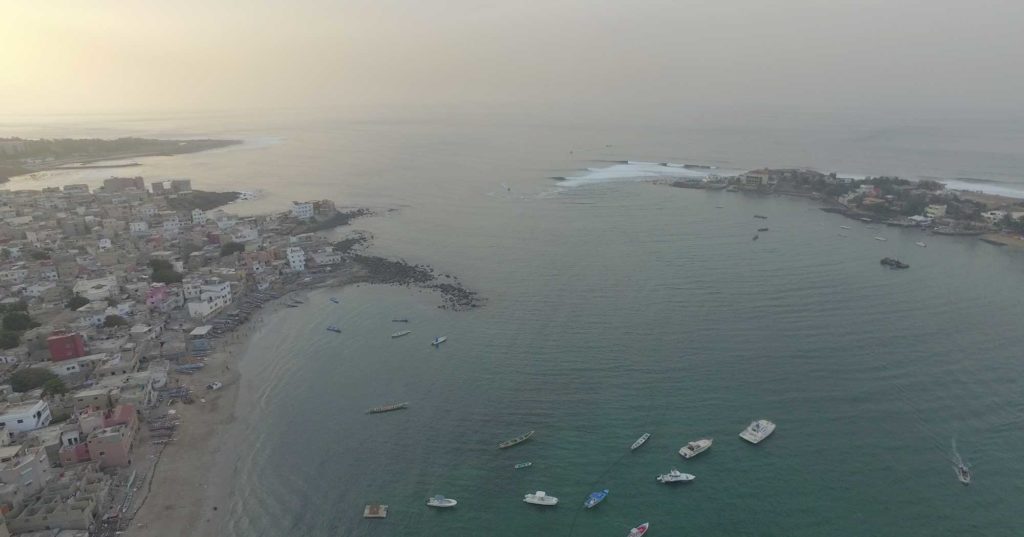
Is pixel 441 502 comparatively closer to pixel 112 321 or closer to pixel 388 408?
pixel 388 408

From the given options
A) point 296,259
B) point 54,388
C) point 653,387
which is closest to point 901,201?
point 653,387

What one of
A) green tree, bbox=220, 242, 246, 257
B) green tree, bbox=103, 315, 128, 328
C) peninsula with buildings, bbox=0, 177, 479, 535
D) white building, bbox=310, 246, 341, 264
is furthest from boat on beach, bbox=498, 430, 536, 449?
green tree, bbox=220, 242, 246, 257

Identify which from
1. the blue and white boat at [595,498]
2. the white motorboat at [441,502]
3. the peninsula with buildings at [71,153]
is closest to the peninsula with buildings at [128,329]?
the white motorboat at [441,502]

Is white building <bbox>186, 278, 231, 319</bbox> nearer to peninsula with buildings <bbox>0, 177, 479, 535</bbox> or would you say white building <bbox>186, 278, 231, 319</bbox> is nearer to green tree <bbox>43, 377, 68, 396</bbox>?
peninsula with buildings <bbox>0, 177, 479, 535</bbox>

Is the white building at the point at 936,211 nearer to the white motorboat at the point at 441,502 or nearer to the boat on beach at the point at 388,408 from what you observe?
the boat on beach at the point at 388,408

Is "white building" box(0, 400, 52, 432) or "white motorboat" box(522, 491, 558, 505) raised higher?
"white building" box(0, 400, 52, 432)
